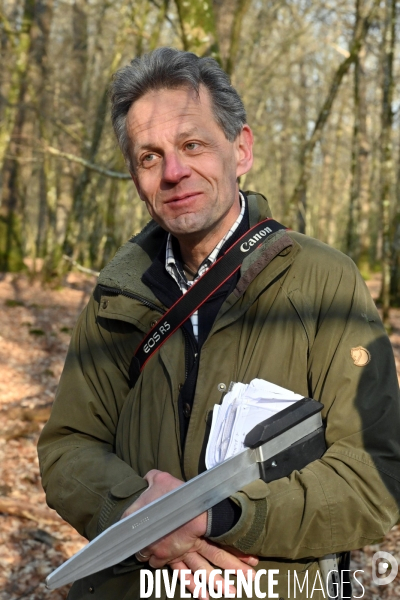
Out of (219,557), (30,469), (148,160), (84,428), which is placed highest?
(148,160)

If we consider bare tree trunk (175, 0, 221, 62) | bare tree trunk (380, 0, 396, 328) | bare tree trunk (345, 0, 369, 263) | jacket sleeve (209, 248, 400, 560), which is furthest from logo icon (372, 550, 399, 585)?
bare tree trunk (345, 0, 369, 263)

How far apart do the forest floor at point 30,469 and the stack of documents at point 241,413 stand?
10.3 feet

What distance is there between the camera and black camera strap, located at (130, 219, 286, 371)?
2.26m

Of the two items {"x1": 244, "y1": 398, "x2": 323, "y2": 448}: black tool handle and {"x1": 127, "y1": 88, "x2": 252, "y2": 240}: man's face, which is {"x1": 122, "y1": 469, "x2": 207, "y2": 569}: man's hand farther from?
{"x1": 127, "y1": 88, "x2": 252, "y2": 240}: man's face

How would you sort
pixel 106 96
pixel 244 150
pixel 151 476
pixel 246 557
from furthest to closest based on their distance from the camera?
pixel 106 96 → pixel 244 150 → pixel 151 476 → pixel 246 557

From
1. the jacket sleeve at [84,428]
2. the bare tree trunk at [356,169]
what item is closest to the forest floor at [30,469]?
the jacket sleeve at [84,428]

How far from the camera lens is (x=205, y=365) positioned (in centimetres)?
213

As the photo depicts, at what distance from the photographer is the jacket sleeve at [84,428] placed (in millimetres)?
2230

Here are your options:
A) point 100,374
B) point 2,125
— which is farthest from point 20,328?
point 100,374

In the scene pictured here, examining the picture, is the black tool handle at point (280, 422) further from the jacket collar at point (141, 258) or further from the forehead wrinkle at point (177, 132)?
the forehead wrinkle at point (177, 132)

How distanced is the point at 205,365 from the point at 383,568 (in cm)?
363

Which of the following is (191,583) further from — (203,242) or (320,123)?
(320,123)

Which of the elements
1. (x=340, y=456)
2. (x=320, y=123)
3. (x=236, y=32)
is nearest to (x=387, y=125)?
(x=320, y=123)

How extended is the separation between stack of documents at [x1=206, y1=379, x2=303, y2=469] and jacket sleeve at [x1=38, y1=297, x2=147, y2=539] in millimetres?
352
